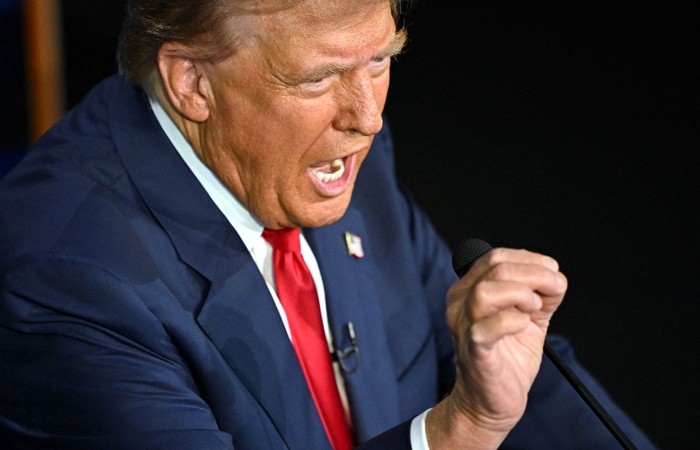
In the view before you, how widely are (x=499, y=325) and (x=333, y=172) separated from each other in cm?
49

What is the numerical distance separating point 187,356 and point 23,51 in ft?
3.81

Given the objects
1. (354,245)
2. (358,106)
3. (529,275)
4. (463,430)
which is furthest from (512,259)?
(354,245)

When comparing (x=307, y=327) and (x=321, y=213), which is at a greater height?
(x=321, y=213)

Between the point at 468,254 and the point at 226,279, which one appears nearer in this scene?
the point at 468,254

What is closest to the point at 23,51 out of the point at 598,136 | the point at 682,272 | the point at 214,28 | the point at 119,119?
the point at 119,119

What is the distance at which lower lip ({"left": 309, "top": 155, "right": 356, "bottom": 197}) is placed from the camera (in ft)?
5.67

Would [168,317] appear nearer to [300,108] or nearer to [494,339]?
[300,108]

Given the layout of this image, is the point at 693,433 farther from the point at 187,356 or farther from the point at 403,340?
the point at 187,356

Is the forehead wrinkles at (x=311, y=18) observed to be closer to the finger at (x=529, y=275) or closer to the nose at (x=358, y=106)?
the nose at (x=358, y=106)

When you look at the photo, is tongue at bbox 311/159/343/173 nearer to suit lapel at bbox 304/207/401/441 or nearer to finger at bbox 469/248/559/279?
suit lapel at bbox 304/207/401/441

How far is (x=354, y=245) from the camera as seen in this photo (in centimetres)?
197

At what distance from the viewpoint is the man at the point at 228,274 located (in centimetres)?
153

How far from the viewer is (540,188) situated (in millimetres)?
2795

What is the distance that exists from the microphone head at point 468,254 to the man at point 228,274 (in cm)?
3
